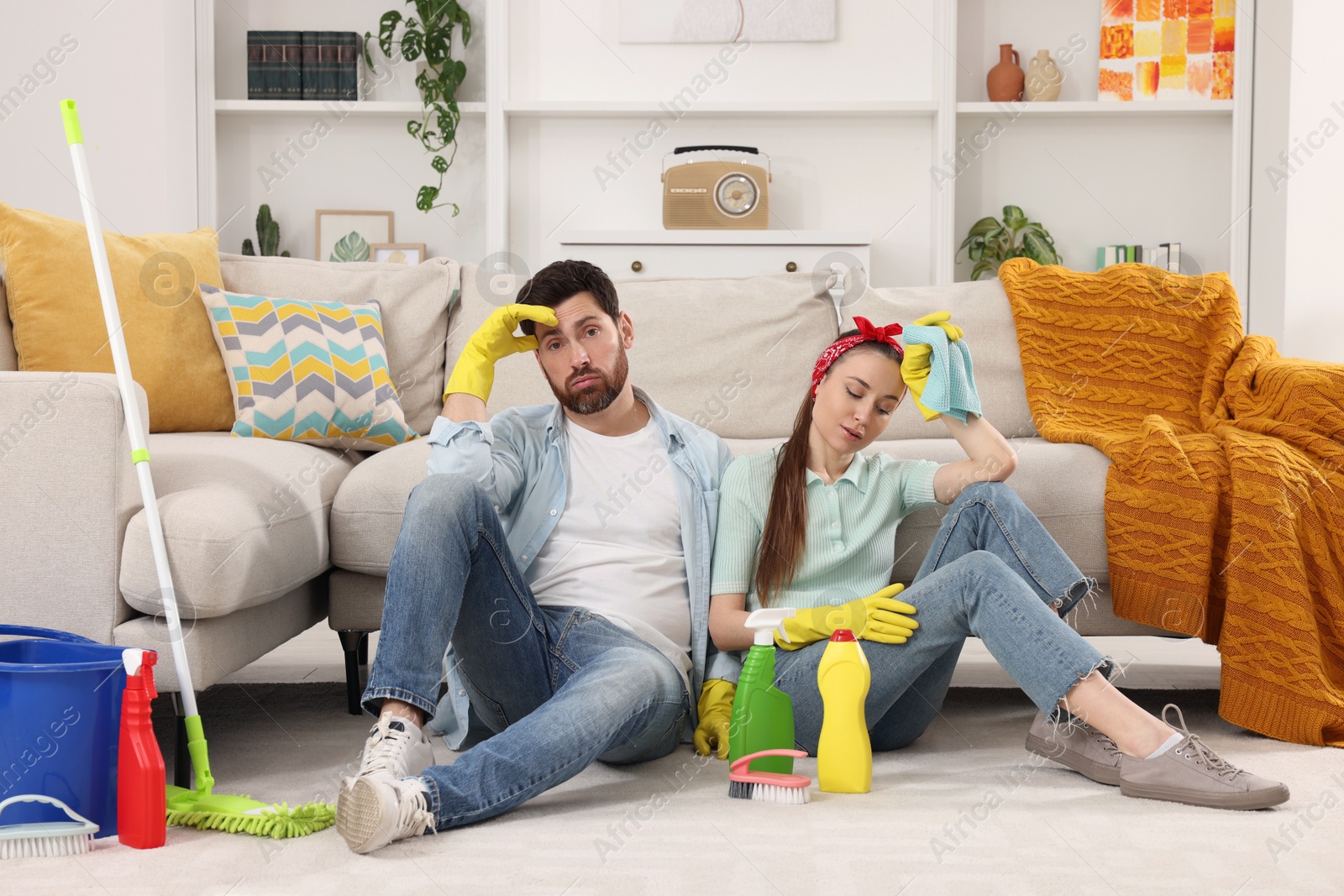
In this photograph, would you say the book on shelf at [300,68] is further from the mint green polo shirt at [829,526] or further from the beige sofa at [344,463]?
the mint green polo shirt at [829,526]

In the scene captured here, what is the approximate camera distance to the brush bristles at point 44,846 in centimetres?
122

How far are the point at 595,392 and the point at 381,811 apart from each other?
0.71m

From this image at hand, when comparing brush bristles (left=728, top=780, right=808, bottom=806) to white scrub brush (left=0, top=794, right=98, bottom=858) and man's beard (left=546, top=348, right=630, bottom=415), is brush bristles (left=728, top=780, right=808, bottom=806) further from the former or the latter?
white scrub brush (left=0, top=794, right=98, bottom=858)

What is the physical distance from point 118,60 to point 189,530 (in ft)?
8.96

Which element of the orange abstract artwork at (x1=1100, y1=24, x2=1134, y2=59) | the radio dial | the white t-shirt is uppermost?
the orange abstract artwork at (x1=1100, y1=24, x2=1134, y2=59)

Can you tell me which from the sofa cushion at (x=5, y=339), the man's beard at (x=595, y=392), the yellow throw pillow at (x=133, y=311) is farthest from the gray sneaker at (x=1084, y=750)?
the sofa cushion at (x=5, y=339)

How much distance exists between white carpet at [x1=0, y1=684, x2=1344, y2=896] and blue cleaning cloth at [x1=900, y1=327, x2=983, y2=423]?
54cm

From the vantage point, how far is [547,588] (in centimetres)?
161

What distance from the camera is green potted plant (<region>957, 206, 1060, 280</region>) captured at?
3934mm

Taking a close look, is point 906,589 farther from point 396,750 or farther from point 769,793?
point 396,750

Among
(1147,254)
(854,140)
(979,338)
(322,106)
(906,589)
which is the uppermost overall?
(322,106)

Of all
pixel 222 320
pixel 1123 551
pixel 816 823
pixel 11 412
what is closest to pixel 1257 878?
pixel 816 823

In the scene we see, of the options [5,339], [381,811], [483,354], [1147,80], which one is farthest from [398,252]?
[381,811]

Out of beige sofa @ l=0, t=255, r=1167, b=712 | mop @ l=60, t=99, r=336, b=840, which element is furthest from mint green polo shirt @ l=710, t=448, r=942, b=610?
mop @ l=60, t=99, r=336, b=840
